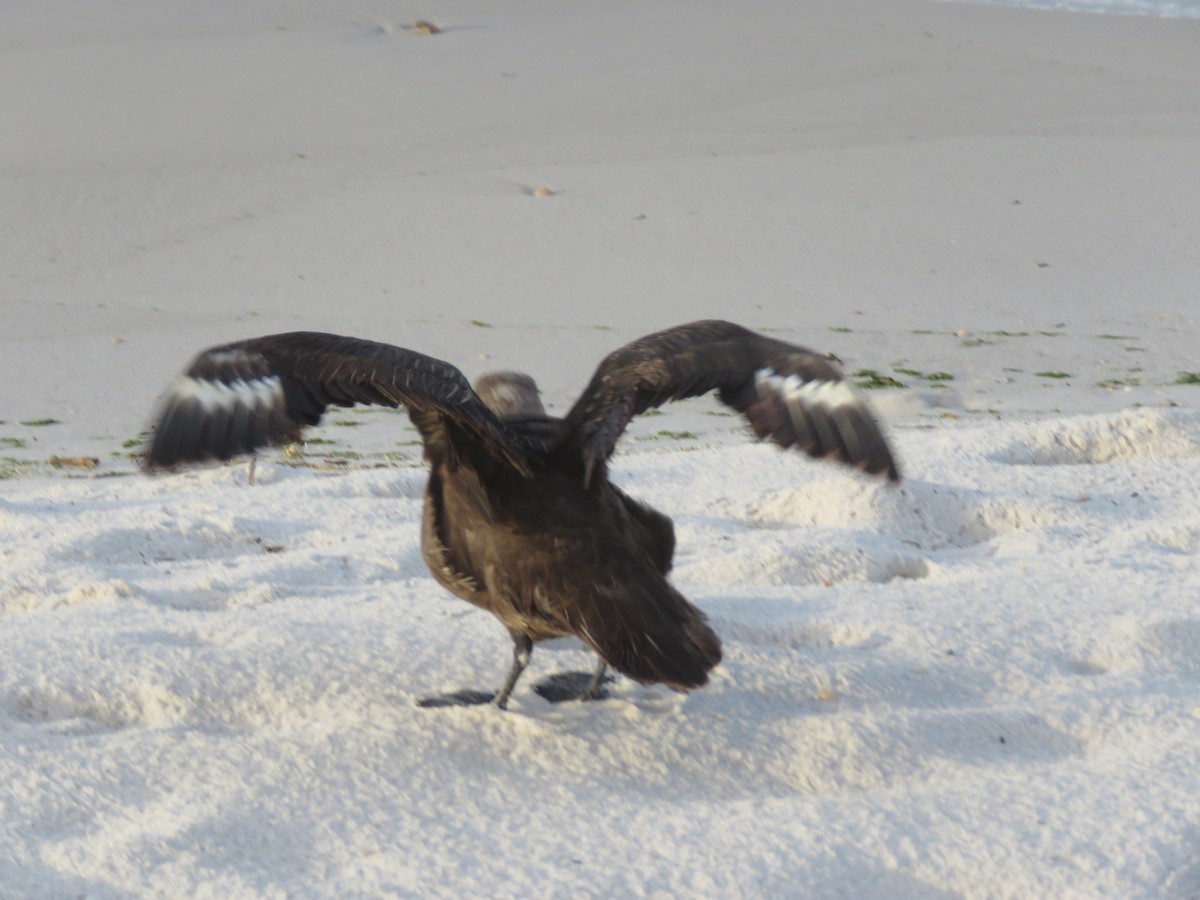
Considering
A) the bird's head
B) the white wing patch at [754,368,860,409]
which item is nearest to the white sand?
the bird's head

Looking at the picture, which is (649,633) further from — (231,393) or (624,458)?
(624,458)

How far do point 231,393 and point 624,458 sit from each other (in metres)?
2.75

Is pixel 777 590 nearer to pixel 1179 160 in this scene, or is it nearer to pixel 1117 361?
pixel 1117 361

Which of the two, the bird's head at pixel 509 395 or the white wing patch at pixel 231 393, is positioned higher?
the white wing patch at pixel 231 393

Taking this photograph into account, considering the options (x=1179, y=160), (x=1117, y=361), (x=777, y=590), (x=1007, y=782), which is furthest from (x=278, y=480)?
(x=1179, y=160)

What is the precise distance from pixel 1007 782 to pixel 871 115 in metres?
8.75

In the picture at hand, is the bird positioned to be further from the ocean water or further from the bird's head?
the ocean water

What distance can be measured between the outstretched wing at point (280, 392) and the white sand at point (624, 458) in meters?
0.70

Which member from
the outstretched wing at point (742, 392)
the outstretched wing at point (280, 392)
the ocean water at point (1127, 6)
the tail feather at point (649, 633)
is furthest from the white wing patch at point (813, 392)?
the ocean water at point (1127, 6)

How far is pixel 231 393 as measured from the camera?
123 inches

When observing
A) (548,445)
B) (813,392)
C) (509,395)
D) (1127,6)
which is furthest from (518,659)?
(1127,6)

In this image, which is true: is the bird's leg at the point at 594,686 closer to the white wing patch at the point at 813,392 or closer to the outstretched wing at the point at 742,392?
the outstretched wing at the point at 742,392

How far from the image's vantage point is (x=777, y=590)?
431cm

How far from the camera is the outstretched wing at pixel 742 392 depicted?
333 centimetres
